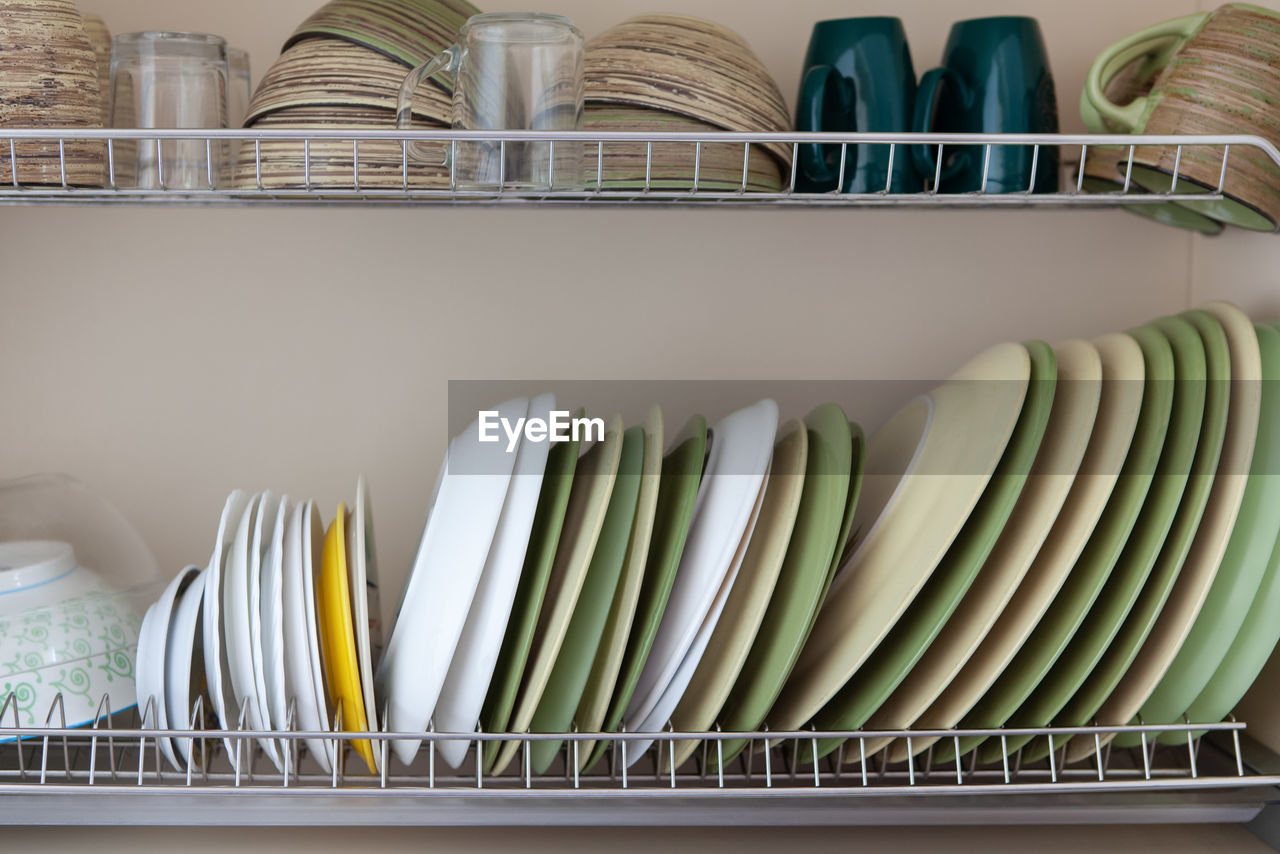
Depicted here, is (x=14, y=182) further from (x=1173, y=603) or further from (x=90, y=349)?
(x=1173, y=603)

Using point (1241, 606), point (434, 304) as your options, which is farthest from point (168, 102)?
point (1241, 606)

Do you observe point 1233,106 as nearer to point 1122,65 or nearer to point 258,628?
point 1122,65

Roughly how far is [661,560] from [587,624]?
69 mm

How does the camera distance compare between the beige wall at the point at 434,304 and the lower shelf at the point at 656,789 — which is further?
the beige wall at the point at 434,304

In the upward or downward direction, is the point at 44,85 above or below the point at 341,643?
above

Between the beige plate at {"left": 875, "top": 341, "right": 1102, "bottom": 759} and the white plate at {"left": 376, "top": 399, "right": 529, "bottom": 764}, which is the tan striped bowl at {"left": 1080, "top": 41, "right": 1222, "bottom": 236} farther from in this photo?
the white plate at {"left": 376, "top": 399, "right": 529, "bottom": 764}

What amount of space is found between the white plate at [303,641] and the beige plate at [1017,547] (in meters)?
0.38

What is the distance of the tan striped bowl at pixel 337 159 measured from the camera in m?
0.72

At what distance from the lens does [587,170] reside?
0.75 meters

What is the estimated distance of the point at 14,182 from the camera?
0.67 metres

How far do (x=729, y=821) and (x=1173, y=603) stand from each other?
0.34 m

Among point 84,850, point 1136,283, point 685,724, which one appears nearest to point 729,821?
point 685,724

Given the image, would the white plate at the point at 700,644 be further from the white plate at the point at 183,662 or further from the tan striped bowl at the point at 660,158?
the white plate at the point at 183,662

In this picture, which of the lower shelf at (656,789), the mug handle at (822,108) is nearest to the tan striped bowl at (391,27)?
the mug handle at (822,108)
